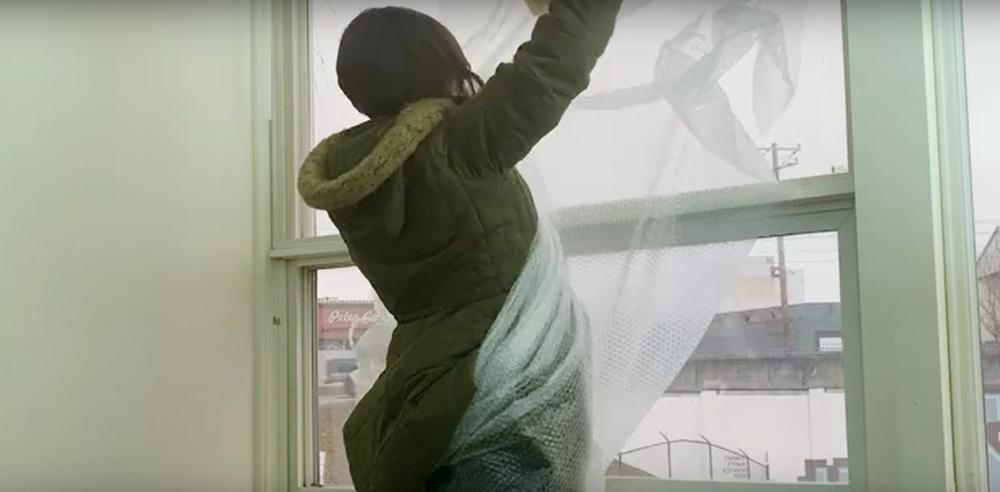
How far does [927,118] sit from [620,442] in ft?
Result: 1.01

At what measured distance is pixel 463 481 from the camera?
28.0 inches

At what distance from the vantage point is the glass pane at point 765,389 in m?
0.76

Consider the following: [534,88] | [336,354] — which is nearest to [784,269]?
[534,88]

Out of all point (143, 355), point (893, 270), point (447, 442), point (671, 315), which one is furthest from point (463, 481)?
point (143, 355)

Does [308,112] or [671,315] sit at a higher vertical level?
[308,112]

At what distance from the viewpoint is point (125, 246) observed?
1.03 m

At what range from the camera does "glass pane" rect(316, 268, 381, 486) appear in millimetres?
1060

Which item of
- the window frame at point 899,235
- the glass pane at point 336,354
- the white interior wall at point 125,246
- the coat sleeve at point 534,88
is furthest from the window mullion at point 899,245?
the white interior wall at point 125,246

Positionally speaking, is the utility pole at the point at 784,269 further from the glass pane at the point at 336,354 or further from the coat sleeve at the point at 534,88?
the glass pane at the point at 336,354

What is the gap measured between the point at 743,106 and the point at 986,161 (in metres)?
0.17

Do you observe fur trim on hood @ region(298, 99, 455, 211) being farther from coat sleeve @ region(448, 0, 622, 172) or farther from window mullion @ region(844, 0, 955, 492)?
window mullion @ region(844, 0, 955, 492)

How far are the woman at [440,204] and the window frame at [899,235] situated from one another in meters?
0.09

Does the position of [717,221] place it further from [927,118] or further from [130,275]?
[130,275]

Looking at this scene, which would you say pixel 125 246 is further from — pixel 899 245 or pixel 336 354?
pixel 899 245
